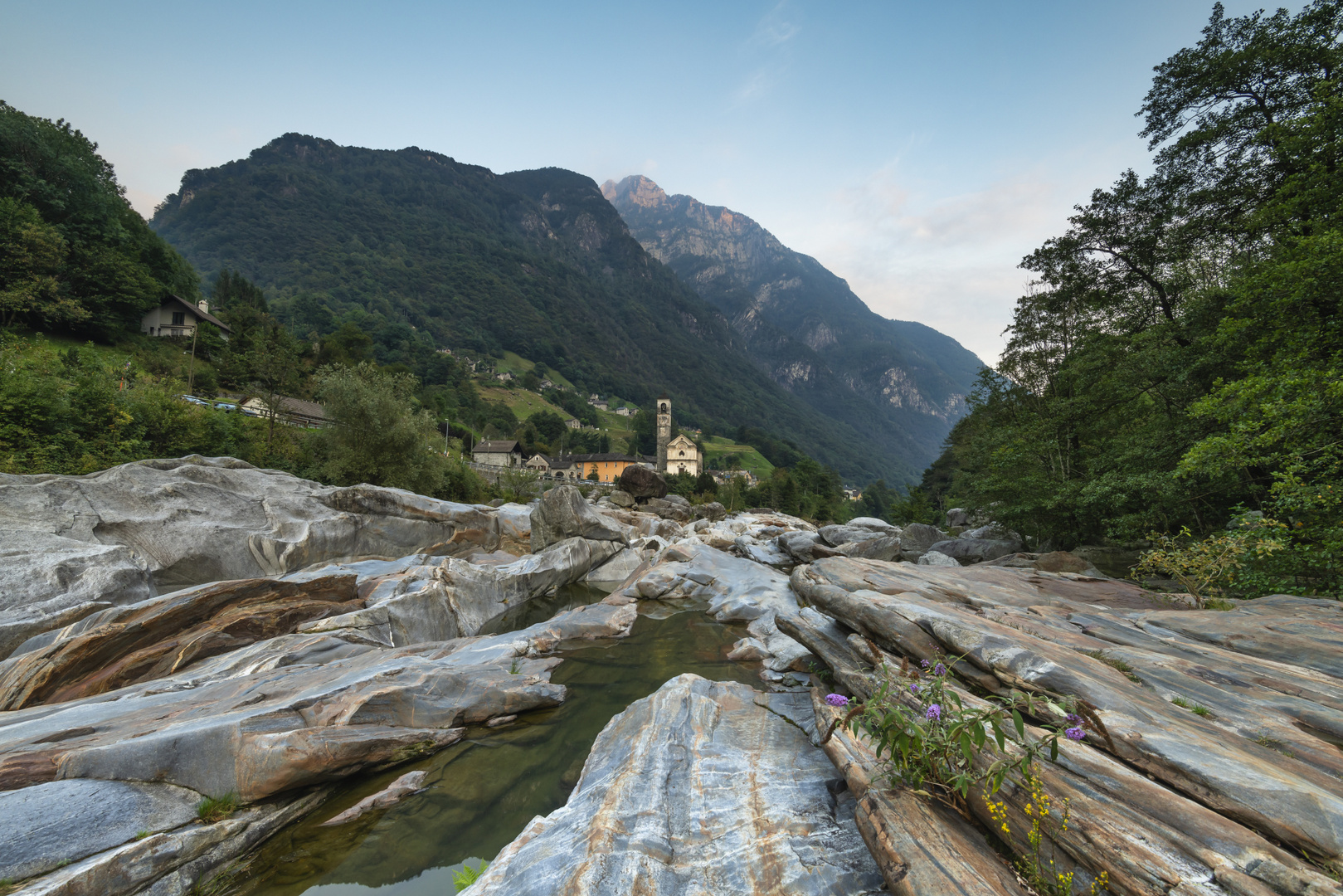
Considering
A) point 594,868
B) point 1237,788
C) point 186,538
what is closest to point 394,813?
point 594,868

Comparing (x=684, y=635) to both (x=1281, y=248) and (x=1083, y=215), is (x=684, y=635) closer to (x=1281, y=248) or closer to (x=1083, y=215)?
(x=1281, y=248)

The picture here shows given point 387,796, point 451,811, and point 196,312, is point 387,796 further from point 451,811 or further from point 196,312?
point 196,312

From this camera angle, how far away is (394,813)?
701 centimetres

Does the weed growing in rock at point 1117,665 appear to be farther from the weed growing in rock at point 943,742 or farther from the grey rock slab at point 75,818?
the grey rock slab at point 75,818

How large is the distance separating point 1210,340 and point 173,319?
74.1m

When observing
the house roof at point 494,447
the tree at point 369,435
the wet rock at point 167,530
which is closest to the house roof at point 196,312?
the tree at point 369,435

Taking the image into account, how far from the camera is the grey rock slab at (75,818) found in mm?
4586

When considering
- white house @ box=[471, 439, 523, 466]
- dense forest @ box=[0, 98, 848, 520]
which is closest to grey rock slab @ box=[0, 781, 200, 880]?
dense forest @ box=[0, 98, 848, 520]

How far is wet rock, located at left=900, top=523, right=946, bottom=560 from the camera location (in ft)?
84.3

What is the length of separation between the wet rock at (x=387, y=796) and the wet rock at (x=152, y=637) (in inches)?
241

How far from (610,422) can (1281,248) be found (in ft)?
460

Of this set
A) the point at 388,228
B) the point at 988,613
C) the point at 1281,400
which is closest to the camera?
the point at 988,613

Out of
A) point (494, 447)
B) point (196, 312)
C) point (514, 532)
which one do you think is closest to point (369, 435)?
point (514, 532)

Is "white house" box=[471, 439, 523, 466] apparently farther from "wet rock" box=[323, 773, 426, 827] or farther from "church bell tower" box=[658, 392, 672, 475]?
"wet rock" box=[323, 773, 426, 827]
